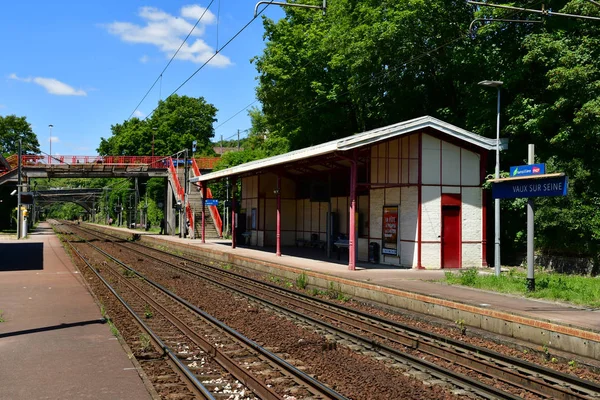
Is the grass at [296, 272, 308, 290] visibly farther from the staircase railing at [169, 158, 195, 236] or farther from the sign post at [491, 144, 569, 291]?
the staircase railing at [169, 158, 195, 236]

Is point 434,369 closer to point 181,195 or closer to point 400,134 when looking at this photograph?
point 400,134

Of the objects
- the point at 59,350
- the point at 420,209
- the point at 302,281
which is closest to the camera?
the point at 59,350

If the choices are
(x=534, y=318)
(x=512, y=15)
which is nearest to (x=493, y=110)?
(x=512, y=15)

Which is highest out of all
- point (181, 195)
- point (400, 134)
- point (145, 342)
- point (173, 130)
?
point (173, 130)

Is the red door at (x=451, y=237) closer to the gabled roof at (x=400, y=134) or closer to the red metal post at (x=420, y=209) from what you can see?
the red metal post at (x=420, y=209)

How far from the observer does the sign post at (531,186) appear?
41.5 feet

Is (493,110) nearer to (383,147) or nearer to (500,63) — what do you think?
(500,63)

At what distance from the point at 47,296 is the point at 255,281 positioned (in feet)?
22.2

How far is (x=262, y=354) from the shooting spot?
29.1 feet

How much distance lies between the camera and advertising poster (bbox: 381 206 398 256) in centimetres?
2103

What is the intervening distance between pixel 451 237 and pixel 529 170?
7.29 m

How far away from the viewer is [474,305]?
1166 centimetres

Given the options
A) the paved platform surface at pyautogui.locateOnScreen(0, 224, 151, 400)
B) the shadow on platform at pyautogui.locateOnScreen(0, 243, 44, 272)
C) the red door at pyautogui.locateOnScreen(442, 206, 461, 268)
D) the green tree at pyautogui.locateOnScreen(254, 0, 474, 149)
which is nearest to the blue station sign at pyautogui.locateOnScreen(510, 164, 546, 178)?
the red door at pyautogui.locateOnScreen(442, 206, 461, 268)

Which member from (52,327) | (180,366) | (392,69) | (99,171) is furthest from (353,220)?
(99,171)
